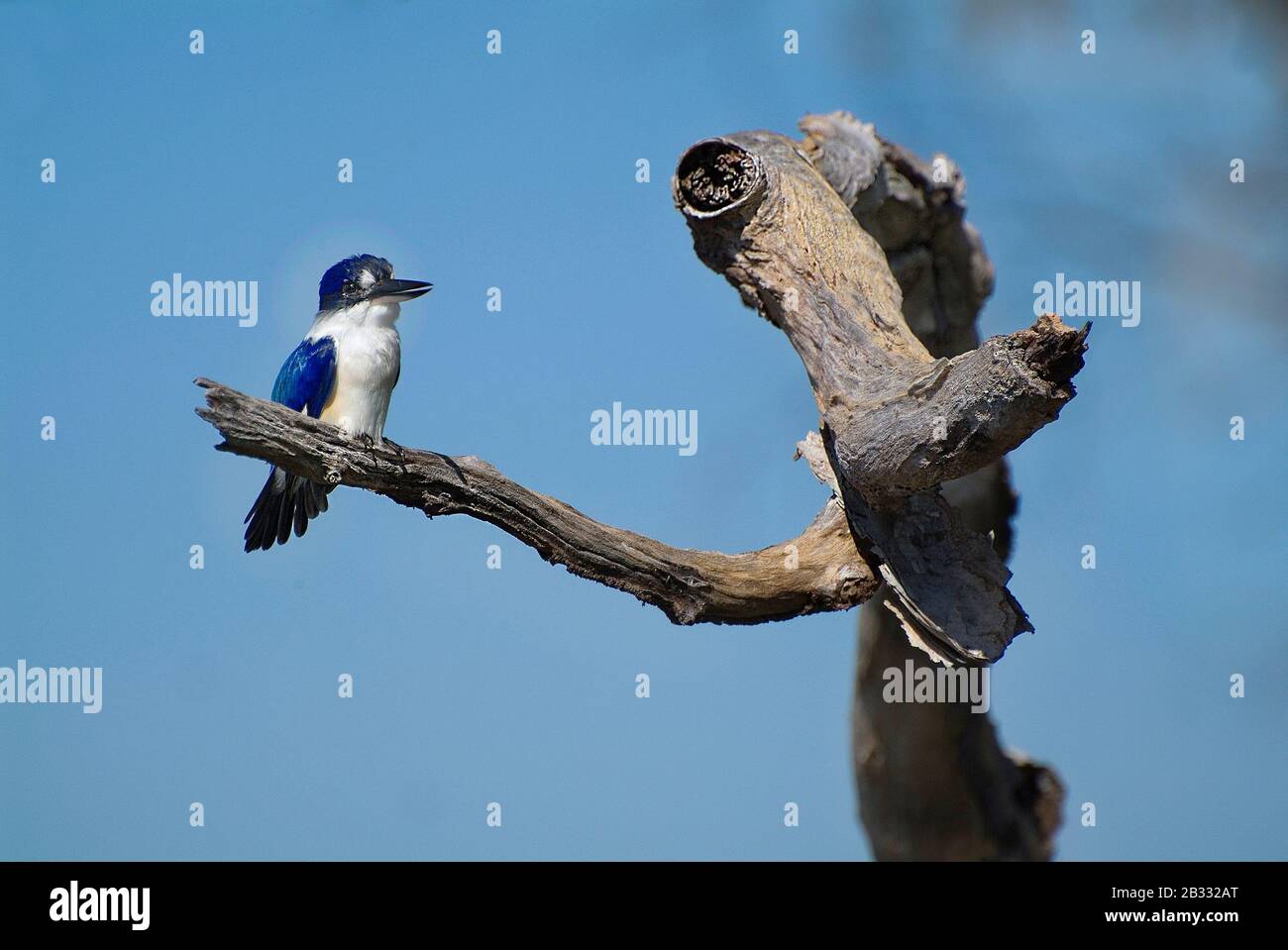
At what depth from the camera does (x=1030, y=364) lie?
2988 millimetres

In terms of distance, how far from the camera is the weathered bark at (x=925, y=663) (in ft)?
19.4

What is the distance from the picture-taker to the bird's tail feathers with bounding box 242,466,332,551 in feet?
13.2

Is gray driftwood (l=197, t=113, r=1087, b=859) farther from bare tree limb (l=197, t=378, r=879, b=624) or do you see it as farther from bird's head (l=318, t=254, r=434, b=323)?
bird's head (l=318, t=254, r=434, b=323)

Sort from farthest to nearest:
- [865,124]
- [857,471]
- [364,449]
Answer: [865,124]
[857,471]
[364,449]

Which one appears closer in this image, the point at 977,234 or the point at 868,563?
the point at 868,563

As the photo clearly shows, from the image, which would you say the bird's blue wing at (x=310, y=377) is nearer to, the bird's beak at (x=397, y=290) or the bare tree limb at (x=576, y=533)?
the bird's beak at (x=397, y=290)

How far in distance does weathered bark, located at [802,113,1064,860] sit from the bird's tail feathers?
273 centimetres

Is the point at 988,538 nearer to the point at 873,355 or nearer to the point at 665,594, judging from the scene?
the point at 873,355

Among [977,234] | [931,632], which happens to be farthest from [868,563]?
[977,234]

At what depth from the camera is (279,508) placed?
13.2 feet

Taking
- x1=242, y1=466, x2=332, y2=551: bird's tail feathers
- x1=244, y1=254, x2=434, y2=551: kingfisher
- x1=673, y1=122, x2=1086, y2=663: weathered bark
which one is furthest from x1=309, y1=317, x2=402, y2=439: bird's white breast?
x1=673, y1=122, x2=1086, y2=663: weathered bark

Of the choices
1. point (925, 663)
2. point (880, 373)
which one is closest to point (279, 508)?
point (880, 373)

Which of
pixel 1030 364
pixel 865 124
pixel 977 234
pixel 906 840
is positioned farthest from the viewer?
pixel 906 840

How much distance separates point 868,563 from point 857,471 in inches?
14.5
